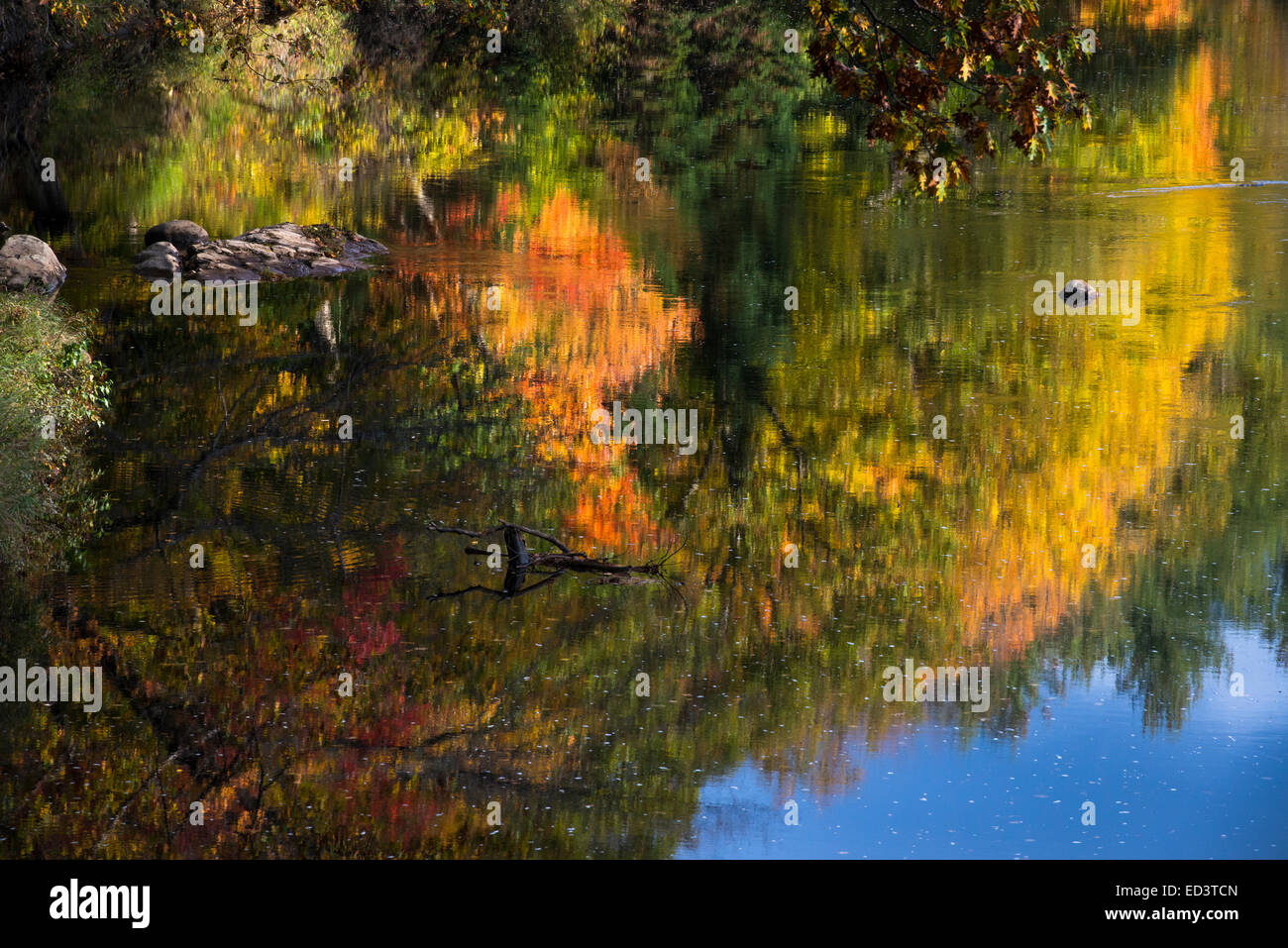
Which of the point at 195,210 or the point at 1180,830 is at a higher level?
the point at 195,210

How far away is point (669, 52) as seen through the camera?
47156mm

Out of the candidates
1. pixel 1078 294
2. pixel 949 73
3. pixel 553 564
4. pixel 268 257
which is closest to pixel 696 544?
pixel 553 564

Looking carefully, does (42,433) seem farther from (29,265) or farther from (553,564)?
Result: (29,265)

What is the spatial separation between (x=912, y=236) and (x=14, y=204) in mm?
14942

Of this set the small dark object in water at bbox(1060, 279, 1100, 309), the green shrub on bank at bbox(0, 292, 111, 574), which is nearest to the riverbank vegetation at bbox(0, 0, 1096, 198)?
the small dark object in water at bbox(1060, 279, 1100, 309)

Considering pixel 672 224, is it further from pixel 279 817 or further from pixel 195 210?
pixel 279 817

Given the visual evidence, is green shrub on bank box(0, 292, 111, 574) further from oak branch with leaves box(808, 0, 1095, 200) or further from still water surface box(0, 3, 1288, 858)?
oak branch with leaves box(808, 0, 1095, 200)

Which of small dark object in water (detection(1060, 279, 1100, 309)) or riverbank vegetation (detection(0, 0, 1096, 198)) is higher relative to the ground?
riverbank vegetation (detection(0, 0, 1096, 198))

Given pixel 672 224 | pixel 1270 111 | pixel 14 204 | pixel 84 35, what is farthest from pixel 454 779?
pixel 1270 111

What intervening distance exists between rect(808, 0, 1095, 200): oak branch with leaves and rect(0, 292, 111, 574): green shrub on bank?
6.60 meters

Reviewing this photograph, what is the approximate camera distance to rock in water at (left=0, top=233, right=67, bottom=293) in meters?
21.3

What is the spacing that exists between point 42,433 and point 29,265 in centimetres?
1004

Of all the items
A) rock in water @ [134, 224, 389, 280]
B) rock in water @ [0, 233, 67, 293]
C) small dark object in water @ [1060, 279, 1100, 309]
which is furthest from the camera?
rock in water @ [134, 224, 389, 280]

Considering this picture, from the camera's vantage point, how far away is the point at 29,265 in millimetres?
21719
